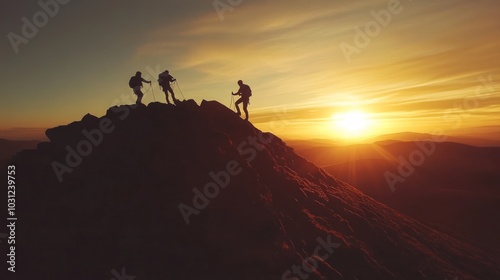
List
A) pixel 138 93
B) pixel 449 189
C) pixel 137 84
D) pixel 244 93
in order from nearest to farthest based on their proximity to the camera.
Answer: pixel 137 84
pixel 138 93
pixel 244 93
pixel 449 189

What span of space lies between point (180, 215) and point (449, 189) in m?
43.2

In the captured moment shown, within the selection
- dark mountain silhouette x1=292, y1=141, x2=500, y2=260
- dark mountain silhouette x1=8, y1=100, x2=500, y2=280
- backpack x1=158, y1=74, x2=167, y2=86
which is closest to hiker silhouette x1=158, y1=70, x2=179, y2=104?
backpack x1=158, y1=74, x2=167, y2=86

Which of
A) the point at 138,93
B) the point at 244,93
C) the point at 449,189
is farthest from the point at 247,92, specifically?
the point at 449,189

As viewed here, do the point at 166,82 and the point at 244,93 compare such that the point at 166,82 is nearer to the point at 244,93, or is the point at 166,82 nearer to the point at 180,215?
the point at 244,93

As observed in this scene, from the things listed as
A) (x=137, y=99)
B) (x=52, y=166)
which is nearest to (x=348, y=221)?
(x=137, y=99)

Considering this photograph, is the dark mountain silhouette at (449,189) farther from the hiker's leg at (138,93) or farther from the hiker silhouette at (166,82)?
the hiker's leg at (138,93)

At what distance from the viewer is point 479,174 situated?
164 ft

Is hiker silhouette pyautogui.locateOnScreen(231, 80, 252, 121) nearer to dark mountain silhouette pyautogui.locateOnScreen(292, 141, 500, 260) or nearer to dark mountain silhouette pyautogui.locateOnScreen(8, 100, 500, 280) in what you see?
dark mountain silhouette pyautogui.locateOnScreen(8, 100, 500, 280)

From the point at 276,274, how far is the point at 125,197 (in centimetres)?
695

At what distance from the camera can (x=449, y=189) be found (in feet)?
140

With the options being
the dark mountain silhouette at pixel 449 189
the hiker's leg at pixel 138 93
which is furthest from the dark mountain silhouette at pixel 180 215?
the dark mountain silhouette at pixel 449 189

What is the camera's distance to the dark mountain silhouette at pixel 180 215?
444 inches

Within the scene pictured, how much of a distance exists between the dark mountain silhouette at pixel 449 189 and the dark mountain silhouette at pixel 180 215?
1670 centimetres

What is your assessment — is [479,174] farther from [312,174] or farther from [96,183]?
[96,183]
